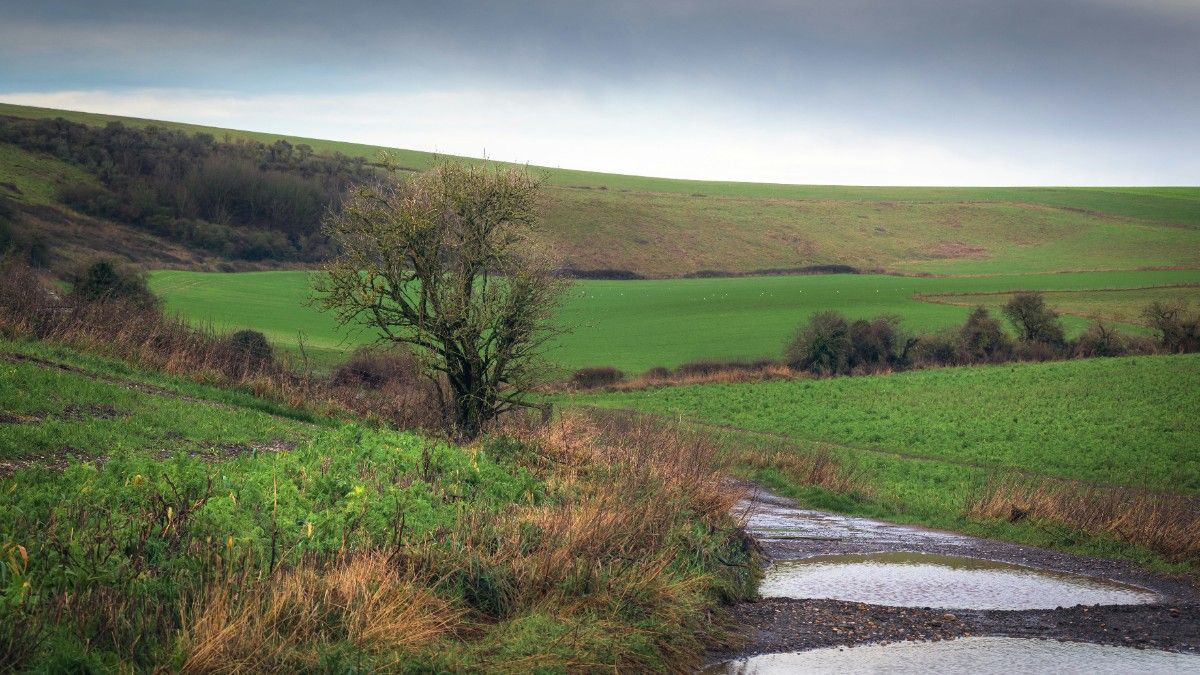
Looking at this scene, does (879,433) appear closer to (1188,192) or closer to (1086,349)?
(1086,349)

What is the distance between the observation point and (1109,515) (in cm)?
2238

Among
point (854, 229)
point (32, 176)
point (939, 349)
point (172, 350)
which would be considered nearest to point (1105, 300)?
point (939, 349)

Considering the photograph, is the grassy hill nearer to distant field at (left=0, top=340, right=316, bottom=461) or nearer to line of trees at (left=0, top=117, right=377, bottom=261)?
line of trees at (left=0, top=117, right=377, bottom=261)

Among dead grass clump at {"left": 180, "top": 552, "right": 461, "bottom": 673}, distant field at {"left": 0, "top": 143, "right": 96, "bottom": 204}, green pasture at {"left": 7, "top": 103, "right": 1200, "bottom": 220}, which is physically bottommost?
dead grass clump at {"left": 180, "top": 552, "right": 461, "bottom": 673}

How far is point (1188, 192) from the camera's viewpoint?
602 feet

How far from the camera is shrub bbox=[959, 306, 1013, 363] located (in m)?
65.9

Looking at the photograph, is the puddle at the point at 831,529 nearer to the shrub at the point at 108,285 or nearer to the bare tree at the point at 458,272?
the bare tree at the point at 458,272

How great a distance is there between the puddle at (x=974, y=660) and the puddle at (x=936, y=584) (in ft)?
7.34

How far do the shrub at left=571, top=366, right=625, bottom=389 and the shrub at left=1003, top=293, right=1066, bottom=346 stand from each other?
1027 inches

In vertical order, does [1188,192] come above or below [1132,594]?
above

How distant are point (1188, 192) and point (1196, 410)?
160 metres

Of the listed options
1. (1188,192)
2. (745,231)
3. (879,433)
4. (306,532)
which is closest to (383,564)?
(306,532)

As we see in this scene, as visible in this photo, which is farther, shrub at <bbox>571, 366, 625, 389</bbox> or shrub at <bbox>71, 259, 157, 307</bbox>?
shrub at <bbox>571, 366, 625, 389</bbox>

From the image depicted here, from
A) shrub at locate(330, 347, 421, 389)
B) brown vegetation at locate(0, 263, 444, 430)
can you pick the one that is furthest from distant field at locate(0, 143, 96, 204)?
brown vegetation at locate(0, 263, 444, 430)
